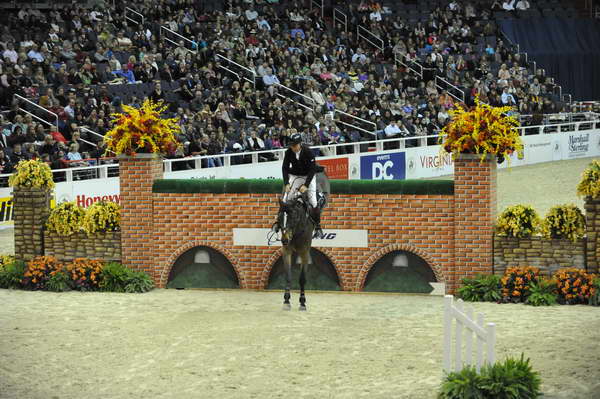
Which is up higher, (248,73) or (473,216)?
(248,73)

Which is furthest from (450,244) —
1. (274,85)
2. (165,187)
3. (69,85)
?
(274,85)

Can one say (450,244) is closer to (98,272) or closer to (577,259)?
(577,259)

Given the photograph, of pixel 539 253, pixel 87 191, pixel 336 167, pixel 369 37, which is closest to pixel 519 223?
pixel 539 253

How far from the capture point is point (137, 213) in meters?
17.0

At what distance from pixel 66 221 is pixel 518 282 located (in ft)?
24.3

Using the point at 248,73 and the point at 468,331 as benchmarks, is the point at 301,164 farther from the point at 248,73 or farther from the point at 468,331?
the point at 248,73

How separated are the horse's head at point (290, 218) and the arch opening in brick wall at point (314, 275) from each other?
148 cm

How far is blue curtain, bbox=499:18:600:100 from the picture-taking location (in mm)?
48906

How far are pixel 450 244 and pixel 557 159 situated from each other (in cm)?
2518

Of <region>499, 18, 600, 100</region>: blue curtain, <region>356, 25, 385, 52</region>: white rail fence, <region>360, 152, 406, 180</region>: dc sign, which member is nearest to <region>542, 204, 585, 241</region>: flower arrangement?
<region>360, 152, 406, 180</region>: dc sign

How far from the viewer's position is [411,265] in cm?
1616

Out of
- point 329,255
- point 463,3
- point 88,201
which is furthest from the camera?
point 463,3

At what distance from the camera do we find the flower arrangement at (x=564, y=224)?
15.3 m

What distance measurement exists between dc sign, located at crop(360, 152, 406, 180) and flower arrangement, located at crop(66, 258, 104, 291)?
17.0 meters
